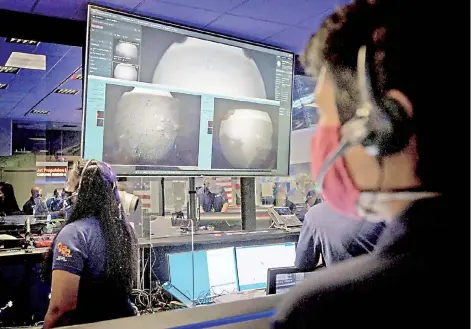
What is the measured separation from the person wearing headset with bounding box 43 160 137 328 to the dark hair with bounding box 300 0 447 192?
109 cm

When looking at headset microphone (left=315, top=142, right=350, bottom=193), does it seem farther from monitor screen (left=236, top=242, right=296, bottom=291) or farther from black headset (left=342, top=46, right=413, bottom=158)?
monitor screen (left=236, top=242, right=296, bottom=291)

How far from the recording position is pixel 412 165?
1.46 m

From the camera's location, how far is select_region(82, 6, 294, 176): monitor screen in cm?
241

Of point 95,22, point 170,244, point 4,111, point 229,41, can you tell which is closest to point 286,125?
point 229,41

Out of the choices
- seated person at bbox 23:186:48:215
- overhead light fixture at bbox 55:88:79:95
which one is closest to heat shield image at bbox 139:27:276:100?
overhead light fixture at bbox 55:88:79:95

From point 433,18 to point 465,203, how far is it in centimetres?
52

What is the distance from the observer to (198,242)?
2.61 meters

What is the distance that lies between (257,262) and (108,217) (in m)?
0.92

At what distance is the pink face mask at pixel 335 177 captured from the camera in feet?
5.39

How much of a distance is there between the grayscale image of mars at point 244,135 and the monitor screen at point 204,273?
0.56 m

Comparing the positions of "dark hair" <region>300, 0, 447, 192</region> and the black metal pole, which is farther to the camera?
the black metal pole

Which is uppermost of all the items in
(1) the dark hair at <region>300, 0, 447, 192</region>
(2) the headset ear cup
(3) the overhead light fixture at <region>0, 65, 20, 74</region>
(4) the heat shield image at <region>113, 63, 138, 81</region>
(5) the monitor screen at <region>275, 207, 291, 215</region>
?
(3) the overhead light fixture at <region>0, 65, 20, 74</region>

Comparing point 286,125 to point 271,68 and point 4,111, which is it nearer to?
point 271,68

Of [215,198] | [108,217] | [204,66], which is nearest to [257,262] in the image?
[108,217]
